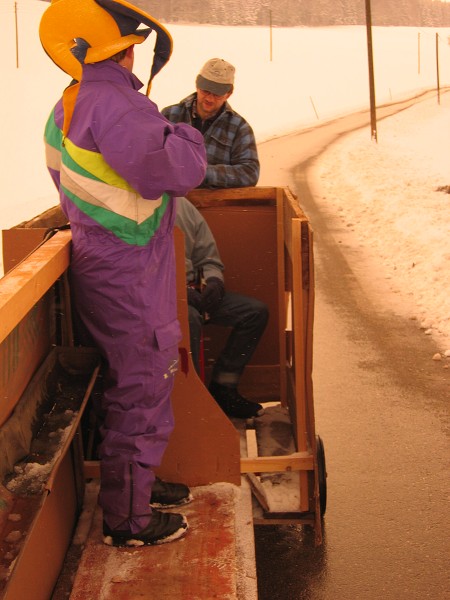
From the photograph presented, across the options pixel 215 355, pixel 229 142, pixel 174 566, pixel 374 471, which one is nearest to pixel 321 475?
pixel 374 471

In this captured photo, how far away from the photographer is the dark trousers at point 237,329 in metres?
4.54

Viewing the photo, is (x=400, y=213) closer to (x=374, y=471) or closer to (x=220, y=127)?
(x=220, y=127)

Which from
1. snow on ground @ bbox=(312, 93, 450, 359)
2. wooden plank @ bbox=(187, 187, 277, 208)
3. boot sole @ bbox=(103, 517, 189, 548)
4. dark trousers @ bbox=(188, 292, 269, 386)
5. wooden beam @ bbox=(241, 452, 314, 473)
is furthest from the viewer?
snow on ground @ bbox=(312, 93, 450, 359)

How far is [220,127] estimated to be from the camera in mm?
4961

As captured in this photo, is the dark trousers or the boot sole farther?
the dark trousers

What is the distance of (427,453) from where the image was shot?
486 cm

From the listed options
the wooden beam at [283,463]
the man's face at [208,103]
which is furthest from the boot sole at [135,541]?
the man's face at [208,103]

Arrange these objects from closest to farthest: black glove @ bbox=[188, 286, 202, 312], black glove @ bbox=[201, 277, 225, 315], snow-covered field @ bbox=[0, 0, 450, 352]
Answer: black glove @ bbox=[188, 286, 202, 312] < black glove @ bbox=[201, 277, 225, 315] < snow-covered field @ bbox=[0, 0, 450, 352]

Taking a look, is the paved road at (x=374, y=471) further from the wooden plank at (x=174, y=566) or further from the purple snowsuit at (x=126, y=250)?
the purple snowsuit at (x=126, y=250)

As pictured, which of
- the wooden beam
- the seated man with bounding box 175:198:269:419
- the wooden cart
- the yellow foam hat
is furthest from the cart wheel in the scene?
the yellow foam hat

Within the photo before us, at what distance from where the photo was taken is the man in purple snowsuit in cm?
280

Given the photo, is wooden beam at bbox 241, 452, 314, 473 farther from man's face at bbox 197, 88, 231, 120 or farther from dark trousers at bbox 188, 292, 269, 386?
man's face at bbox 197, 88, 231, 120

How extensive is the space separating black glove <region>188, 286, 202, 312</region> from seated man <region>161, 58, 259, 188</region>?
29.3 inches

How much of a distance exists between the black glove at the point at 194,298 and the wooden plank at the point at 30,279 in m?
1.15
